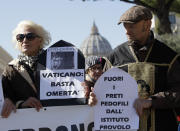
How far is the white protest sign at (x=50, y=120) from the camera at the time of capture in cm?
402

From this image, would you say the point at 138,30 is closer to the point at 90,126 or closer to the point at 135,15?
the point at 135,15

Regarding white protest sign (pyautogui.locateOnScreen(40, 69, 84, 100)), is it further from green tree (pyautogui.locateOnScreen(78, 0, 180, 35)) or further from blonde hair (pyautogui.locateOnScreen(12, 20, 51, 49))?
green tree (pyautogui.locateOnScreen(78, 0, 180, 35))

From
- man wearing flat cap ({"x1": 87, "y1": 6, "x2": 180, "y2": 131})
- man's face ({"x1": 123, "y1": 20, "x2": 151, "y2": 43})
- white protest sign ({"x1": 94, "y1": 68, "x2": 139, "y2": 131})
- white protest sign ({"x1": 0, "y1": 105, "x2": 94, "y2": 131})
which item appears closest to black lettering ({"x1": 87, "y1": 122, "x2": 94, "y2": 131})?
white protest sign ({"x1": 0, "y1": 105, "x2": 94, "y2": 131})

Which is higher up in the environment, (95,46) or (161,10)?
(95,46)

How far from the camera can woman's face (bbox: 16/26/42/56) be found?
4230 millimetres

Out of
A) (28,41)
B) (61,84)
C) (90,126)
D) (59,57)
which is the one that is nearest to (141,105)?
(90,126)

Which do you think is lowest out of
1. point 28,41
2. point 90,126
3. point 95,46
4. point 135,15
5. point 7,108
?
point 90,126

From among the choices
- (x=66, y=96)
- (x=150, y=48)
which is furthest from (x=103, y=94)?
(x=150, y=48)

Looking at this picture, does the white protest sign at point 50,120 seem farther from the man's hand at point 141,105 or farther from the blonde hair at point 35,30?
the blonde hair at point 35,30

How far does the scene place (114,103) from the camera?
12.5 feet

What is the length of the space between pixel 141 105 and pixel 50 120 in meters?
0.88

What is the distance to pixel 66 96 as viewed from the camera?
12.9 ft

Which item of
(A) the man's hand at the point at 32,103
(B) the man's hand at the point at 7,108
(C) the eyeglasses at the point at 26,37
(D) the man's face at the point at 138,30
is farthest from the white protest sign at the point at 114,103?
(C) the eyeglasses at the point at 26,37

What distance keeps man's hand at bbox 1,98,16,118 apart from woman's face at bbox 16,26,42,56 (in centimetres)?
55
